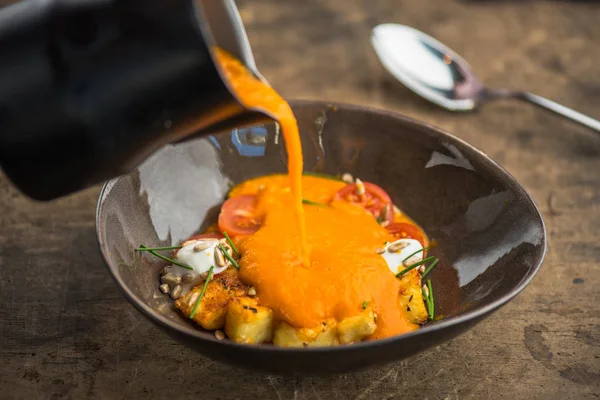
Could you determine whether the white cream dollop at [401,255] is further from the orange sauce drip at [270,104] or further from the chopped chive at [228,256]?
the chopped chive at [228,256]

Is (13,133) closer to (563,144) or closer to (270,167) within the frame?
(270,167)

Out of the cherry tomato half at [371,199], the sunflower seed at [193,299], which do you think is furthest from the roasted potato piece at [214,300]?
the cherry tomato half at [371,199]

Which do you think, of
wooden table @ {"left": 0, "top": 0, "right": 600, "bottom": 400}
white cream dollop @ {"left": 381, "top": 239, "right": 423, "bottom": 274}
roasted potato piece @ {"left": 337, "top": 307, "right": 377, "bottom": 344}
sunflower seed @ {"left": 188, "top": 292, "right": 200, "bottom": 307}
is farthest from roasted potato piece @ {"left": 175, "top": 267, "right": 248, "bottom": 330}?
white cream dollop @ {"left": 381, "top": 239, "right": 423, "bottom": 274}

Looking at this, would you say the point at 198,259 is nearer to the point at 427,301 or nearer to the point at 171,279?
the point at 171,279

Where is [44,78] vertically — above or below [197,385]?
above

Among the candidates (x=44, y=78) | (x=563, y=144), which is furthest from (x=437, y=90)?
(x=44, y=78)

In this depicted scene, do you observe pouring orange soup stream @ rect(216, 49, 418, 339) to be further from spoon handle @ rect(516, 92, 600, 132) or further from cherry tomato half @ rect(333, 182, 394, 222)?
spoon handle @ rect(516, 92, 600, 132)
